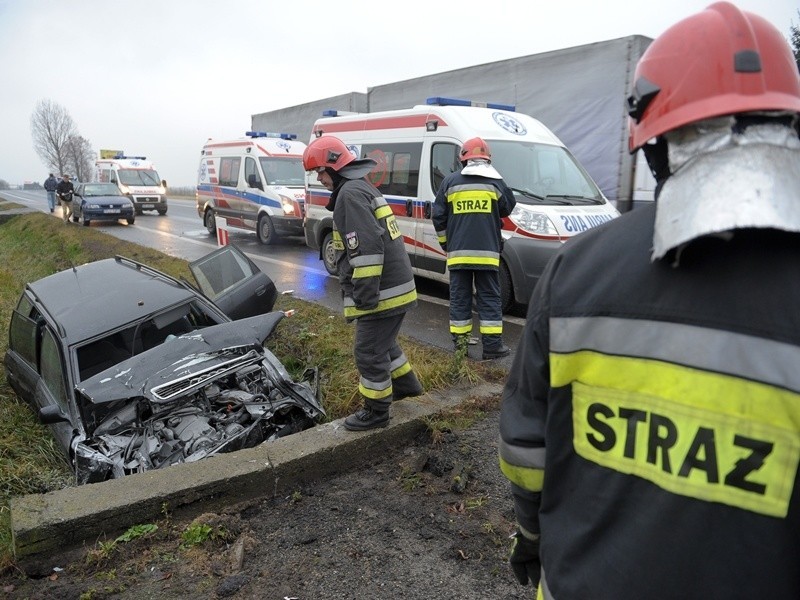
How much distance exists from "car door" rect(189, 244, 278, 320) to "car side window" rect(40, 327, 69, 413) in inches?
55.3

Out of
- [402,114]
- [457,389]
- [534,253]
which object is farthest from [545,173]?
[457,389]

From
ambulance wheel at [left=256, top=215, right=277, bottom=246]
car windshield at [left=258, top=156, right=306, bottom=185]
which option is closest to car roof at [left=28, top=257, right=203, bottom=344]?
ambulance wheel at [left=256, top=215, right=277, bottom=246]

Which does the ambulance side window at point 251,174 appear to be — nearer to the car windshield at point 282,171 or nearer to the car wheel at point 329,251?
the car windshield at point 282,171

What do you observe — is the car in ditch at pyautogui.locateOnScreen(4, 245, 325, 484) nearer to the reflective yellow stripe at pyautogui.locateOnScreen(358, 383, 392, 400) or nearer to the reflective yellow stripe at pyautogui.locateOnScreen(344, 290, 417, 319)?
the reflective yellow stripe at pyautogui.locateOnScreen(358, 383, 392, 400)

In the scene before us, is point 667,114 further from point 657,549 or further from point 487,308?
point 487,308

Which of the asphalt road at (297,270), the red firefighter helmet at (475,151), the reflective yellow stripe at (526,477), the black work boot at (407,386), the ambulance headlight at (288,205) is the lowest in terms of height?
the asphalt road at (297,270)

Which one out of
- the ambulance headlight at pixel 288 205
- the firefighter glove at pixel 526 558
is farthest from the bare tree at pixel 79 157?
the firefighter glove at pixel 526 558

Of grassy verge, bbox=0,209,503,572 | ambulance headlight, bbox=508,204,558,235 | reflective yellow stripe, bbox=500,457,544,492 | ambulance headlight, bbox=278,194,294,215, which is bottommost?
grassy verge, bbox=0,209,503,572

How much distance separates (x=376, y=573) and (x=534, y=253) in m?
4.49

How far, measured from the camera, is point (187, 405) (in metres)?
3.81

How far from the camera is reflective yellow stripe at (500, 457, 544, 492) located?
1357 mm

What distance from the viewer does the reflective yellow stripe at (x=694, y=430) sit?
0.97 meters

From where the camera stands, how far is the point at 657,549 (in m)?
1.06

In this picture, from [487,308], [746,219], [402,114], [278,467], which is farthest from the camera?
[402,114]
